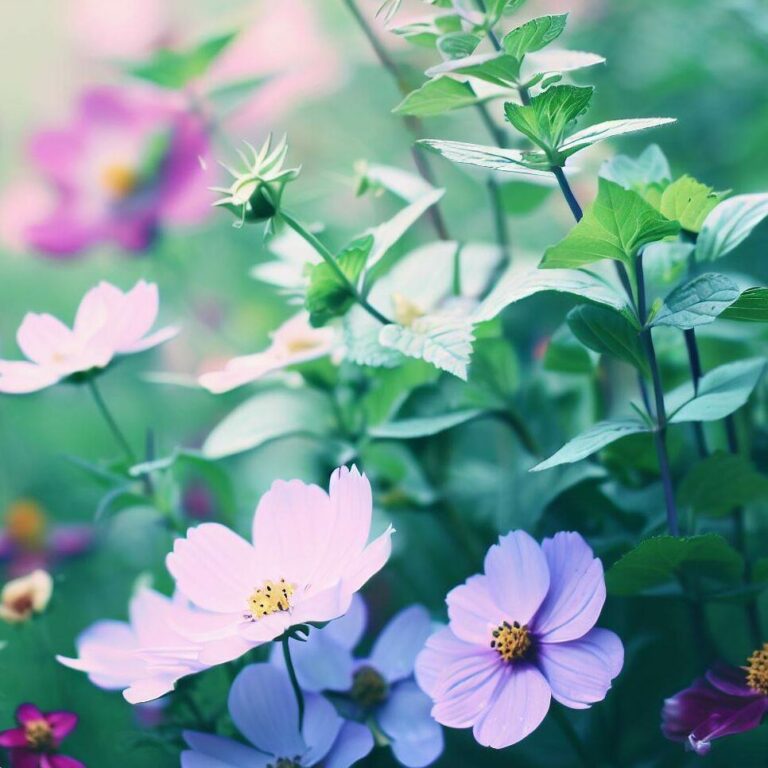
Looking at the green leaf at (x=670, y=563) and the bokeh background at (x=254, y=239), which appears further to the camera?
the bokeh background at (x=254, y=239)

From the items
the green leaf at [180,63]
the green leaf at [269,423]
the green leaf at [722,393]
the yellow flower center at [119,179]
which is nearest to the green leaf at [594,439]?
the green leaf at [722,393]

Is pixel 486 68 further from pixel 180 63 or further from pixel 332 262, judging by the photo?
pixel 180 63

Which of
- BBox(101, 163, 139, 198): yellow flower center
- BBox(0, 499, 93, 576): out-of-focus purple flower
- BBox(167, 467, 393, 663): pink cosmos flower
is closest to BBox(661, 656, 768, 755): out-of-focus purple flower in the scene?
BBox(167, 467, 393, 663): pink cosmos flower

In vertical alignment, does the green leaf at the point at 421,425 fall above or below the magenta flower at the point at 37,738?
above

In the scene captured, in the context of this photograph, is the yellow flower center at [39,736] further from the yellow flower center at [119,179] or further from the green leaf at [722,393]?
the yellow flower center at [119,179]

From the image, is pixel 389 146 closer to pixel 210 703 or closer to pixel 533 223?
pixel 533 223

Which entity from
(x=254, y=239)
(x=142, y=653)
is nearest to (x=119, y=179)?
(x=254, y=239)
